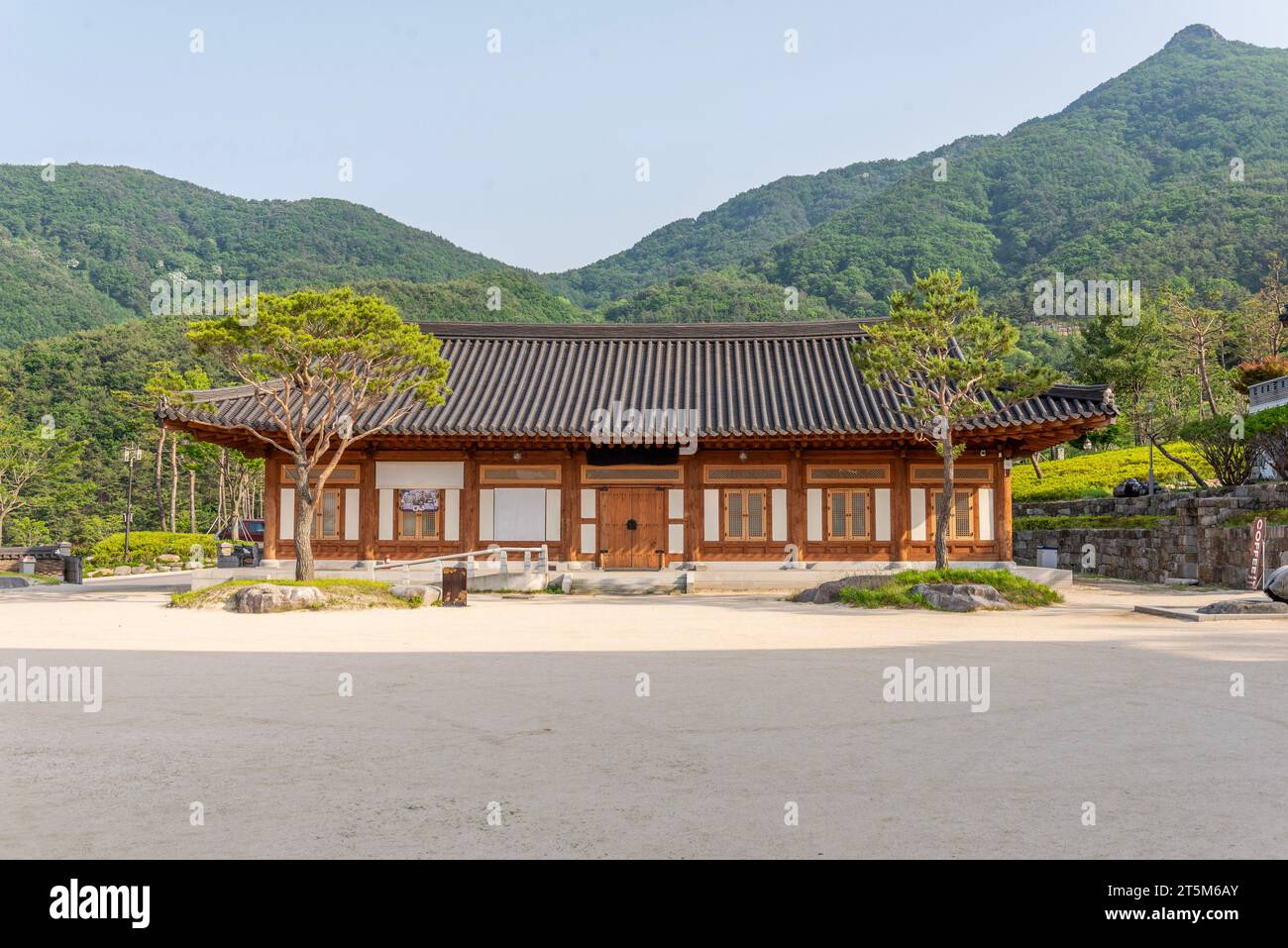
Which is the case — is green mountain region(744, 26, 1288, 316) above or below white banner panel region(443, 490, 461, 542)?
above

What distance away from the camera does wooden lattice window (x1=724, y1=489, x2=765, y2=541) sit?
26344 mm

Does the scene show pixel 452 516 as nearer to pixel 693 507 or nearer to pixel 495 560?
pixel 495 560

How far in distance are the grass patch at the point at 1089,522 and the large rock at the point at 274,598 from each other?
68.5ft

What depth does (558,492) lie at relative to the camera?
26594mm

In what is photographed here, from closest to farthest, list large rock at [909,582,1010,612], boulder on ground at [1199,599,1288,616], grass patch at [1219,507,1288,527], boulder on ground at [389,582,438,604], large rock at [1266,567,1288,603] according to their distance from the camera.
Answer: large rock at [1266,567,1288,603] → boulder on ground at [1199,599,1288,616] → large rock at [909,582,1010,612] → boulder on ground at [389,582,438,604] → grass patch at [1219,507,1288,527]

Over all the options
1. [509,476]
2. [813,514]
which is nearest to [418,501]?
[509,476]

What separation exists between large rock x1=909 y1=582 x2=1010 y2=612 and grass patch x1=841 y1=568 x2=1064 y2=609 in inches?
6.7

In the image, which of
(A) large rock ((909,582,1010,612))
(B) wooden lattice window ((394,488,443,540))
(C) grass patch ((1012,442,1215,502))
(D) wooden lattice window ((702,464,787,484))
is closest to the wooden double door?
(D) wooden lattice window ((702,464,787,484))

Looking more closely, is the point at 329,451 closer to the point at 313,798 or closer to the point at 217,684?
the point at 217,684

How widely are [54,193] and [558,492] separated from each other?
93.9 metres

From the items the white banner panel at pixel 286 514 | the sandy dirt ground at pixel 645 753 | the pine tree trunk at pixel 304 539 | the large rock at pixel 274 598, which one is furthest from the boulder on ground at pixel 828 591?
the white banner panel at pixel 286 514

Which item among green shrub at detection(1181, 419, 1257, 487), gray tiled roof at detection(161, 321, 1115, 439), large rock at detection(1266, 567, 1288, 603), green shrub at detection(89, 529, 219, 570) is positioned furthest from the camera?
green shrub at detection(89, 529, 219, 570)

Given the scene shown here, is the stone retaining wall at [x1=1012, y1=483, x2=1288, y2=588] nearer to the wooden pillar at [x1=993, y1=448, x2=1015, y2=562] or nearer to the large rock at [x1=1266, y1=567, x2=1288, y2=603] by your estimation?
the wooden pillar at [x1=993, y1=448, x2=1015, y2=562]
